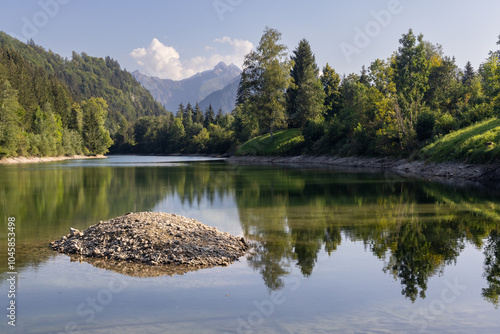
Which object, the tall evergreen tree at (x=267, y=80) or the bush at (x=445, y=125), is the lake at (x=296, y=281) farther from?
the tall evergreen tree at (x=267, y=80)

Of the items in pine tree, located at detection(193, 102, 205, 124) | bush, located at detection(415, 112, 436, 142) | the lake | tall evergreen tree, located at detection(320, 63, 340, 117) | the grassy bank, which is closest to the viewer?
the lake

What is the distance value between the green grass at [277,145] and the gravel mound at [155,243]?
6797 cm

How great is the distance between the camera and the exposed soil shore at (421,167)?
33281 millimetres

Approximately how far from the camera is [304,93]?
287 feet

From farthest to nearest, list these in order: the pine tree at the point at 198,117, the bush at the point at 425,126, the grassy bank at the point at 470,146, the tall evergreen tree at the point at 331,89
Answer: the pine tree at the point at 198,117, the tall evergreen tree at the point at 331,89, the bush at the point at 425,126, the grassy bank at the point at 470,146

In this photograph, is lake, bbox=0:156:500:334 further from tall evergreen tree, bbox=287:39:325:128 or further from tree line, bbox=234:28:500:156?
tall evergreen tree, bbox=287:39:325:128

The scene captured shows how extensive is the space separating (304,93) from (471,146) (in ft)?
177

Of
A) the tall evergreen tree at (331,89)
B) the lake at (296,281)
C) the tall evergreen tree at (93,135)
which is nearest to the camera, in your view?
the lake at (296,281)

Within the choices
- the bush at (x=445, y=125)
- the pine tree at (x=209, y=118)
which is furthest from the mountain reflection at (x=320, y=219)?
the pine tree at (x=209, y=118)

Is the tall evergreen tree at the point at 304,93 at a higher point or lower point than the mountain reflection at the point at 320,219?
higher

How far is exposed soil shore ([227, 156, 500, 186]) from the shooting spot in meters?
33.3

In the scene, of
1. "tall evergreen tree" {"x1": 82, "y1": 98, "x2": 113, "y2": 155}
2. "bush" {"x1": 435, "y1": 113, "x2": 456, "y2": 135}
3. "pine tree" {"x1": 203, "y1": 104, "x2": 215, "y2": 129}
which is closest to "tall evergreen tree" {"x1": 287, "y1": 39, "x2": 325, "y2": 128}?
"bush" {"x1": 435, "y1": 113, "x2": 456, "y2": 135}

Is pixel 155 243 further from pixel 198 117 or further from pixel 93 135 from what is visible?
pixel 198 117

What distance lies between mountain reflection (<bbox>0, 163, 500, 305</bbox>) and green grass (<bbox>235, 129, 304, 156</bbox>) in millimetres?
49216
